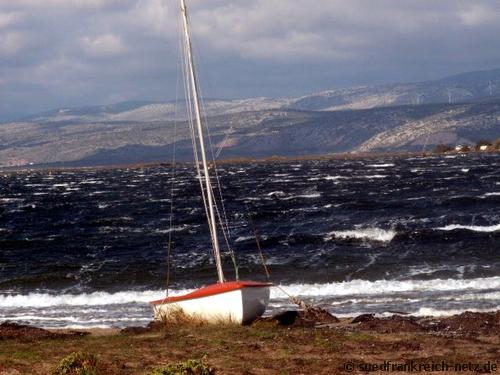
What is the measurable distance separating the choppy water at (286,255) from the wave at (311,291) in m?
0.06

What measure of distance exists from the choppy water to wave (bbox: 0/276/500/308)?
62 millimetres

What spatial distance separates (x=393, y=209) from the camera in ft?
222

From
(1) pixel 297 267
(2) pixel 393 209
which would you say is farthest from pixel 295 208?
(1) pixel 297 267

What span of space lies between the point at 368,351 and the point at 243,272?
2285 cm

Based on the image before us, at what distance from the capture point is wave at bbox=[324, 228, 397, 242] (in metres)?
49.6

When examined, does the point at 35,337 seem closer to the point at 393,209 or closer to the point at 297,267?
the point at 297,267

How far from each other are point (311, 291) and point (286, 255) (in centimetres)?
1035

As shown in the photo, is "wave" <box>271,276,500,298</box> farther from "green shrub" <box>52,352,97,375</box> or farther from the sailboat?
"green shrub" <box>52,352,97,375</box>

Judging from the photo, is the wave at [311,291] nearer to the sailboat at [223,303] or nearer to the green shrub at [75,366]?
the sailboat at [223,303]

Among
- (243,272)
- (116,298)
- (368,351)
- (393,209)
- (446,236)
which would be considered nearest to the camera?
(368,351)

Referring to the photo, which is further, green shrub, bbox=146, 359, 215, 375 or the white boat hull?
the white boat hull

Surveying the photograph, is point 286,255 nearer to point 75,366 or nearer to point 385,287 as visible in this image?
point 385,287

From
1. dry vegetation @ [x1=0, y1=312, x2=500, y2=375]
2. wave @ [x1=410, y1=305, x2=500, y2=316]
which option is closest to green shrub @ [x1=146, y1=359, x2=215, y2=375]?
dry vegetation @ [x1=0, y1=312, x2=500, y2=375]

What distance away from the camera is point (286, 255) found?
147ft
